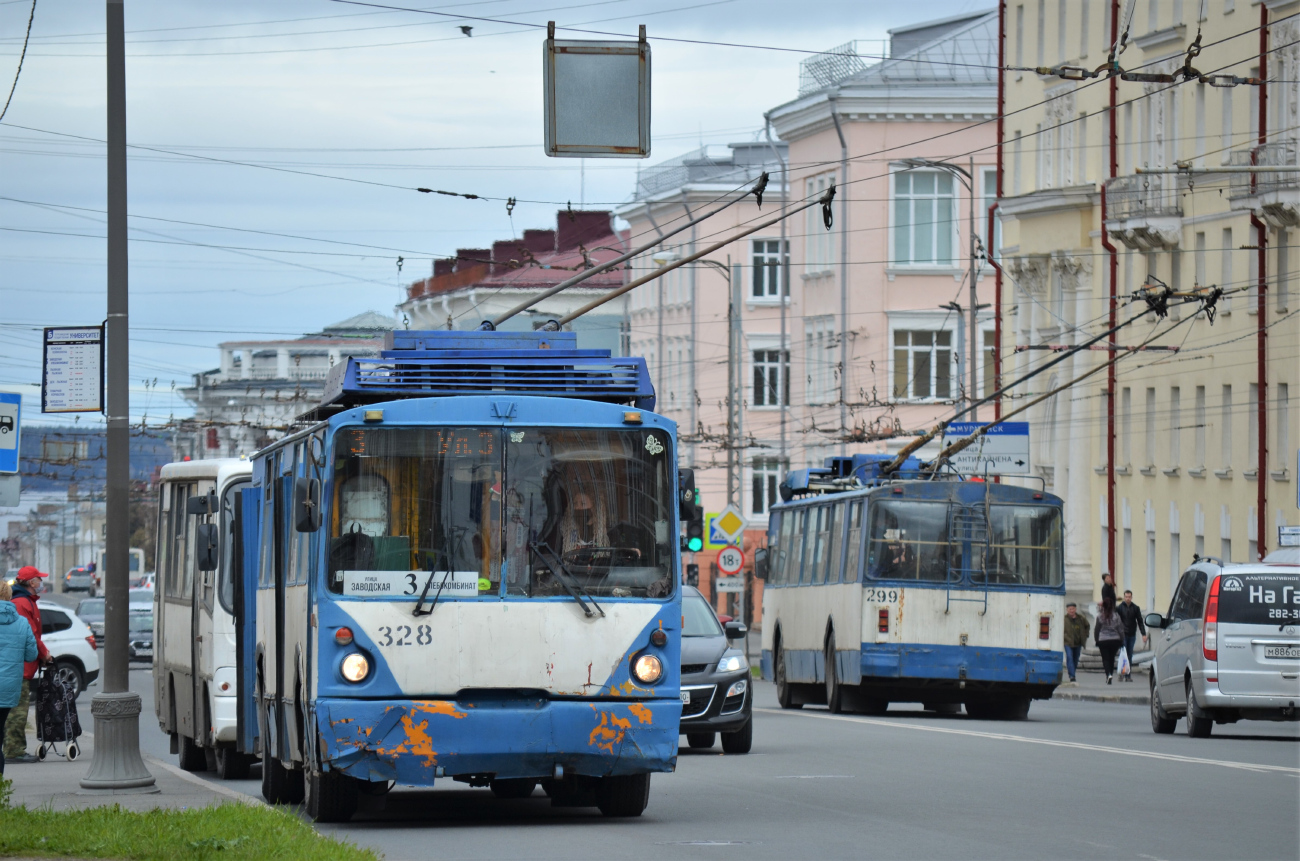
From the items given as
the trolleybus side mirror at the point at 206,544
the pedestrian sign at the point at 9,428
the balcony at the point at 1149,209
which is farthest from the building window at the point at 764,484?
the trolleybus side mirror at the point at 206,544

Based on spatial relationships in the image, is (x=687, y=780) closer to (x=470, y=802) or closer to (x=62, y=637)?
(x=470, y=802)

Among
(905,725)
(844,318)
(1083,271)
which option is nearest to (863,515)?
(905,725)

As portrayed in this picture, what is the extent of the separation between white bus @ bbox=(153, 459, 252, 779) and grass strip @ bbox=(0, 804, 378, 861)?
403 centimetres

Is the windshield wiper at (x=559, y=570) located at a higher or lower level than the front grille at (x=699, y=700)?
higher

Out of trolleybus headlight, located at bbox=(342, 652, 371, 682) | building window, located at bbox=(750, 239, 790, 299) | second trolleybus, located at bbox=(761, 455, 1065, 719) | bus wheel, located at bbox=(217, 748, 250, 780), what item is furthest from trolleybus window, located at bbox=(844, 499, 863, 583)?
building window, located at bbox=(750, 239, 790, 299)

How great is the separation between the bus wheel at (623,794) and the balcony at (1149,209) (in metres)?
36.2

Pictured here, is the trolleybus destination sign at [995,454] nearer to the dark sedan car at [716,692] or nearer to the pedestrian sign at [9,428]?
the dark sedan car at [716,692]

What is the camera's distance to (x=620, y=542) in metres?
13.5

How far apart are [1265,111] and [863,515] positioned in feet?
59.1

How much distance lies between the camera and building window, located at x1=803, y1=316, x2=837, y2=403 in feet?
229

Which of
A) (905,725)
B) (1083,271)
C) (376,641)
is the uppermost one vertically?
(1083,271)

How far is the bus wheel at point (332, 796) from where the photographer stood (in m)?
13.8

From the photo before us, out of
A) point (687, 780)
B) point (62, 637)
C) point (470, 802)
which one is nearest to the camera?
point (470, 802)

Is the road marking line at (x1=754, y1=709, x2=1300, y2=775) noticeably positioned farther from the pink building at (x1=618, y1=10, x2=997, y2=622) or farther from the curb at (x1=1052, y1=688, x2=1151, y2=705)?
the pink building at (x1=618, y1=10, x2=997, y2=622)
